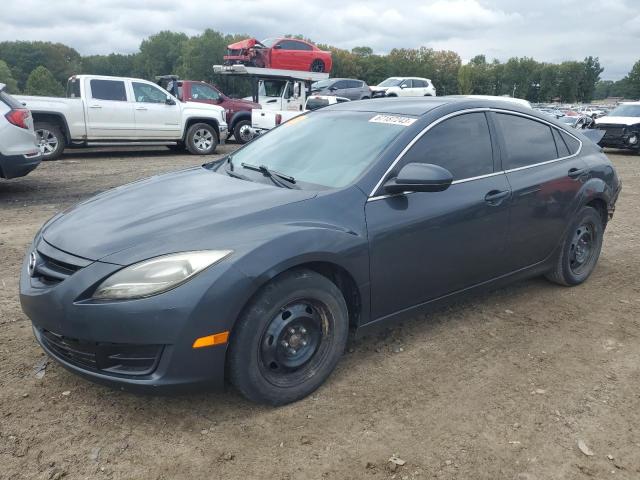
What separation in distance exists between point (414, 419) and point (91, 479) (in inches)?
60.2

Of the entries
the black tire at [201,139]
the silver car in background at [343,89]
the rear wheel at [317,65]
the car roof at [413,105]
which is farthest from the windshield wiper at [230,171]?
the silver car in background at [343,89]

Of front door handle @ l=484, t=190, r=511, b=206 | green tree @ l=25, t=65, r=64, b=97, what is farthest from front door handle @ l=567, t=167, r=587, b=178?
green tree @ l=25, t=65, r=64, b=97

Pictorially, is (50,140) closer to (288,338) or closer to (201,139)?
(201,139)

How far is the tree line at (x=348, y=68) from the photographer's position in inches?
3331

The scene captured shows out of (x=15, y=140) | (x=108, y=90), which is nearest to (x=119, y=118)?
(x=108, y=90)

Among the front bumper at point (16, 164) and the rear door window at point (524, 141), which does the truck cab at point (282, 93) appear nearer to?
the front bumper at point (16, 164)

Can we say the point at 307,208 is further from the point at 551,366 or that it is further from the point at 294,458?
the point at 551,366

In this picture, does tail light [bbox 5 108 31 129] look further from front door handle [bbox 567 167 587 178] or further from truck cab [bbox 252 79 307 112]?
truck cab [bbox 252 79 307 112]

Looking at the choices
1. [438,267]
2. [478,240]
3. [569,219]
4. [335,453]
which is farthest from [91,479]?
[569,219]

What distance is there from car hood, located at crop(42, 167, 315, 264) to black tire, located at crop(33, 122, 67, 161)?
29.8ft

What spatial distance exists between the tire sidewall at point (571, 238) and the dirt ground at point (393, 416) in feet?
1.94

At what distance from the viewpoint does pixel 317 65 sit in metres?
21.1

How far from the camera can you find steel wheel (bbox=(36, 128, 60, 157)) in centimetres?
1142

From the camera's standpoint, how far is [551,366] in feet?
11.2
